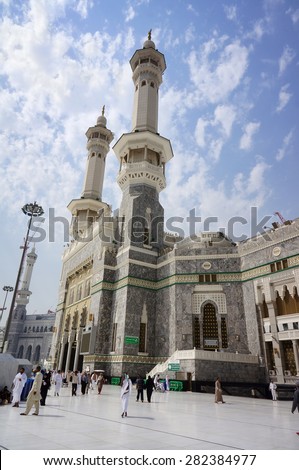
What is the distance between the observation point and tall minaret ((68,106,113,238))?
124 feet

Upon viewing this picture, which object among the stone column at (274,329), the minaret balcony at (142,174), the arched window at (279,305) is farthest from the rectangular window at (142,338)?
the minaret balcony at (142,174)

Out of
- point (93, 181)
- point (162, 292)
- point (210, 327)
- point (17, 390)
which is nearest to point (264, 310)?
point (210, 327)

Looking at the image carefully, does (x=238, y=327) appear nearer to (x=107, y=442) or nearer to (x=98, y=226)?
(x=98, y=226)

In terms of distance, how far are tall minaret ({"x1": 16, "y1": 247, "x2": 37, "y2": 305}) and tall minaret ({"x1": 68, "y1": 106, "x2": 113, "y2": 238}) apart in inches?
1376

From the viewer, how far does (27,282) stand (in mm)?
68250

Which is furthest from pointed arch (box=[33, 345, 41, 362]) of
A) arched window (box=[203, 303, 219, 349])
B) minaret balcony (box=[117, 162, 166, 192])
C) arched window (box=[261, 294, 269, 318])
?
A: arched window (box=[261, 294, 269, 318])

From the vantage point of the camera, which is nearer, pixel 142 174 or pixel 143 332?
pixel 143 332

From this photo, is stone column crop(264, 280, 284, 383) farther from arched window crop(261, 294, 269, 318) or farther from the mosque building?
arched window crop(261, 294, 269, 318)

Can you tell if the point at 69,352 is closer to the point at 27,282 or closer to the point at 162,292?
the point at 162,292

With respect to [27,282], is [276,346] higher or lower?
lower

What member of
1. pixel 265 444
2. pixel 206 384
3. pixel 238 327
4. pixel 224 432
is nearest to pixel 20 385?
pixel 224 432

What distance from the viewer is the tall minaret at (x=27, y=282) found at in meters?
66.3

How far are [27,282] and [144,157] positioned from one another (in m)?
49.9

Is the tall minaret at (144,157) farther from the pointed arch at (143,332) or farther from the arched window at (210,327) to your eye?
the arched window at (210,327)
